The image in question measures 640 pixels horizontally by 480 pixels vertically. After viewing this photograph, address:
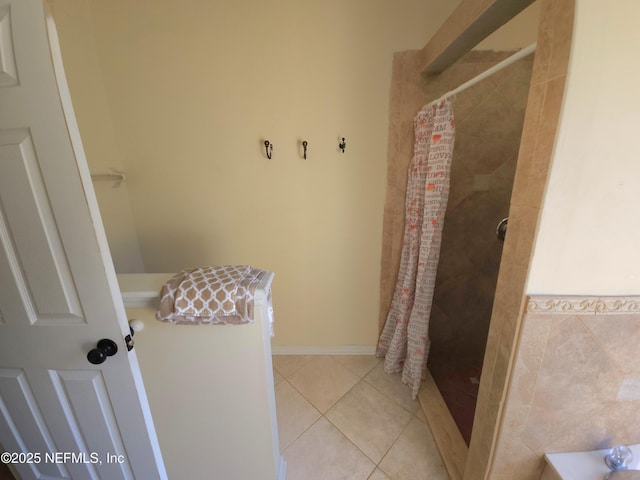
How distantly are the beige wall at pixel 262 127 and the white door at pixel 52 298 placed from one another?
3.48ft

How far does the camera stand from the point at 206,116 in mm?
1561

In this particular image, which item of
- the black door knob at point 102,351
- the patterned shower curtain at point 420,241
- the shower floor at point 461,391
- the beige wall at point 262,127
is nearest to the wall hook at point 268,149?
the beige wall at point 262,127

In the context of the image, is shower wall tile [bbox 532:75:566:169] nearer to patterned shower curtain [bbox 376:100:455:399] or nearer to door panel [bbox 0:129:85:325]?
patterned shower curtain [bbox 376:100:455:399]

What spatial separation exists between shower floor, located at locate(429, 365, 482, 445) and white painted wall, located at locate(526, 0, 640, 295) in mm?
1155

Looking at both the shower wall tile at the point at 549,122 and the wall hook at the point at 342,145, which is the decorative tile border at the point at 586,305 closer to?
the shower wall tile at the point at 549,122

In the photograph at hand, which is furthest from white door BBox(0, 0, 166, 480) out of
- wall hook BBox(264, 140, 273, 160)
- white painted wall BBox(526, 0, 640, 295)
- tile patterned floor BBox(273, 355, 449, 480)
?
white painted wall BBox(526, 0, 640, 295)

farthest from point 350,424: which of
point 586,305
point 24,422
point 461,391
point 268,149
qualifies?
point 268,149

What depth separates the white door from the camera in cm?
58

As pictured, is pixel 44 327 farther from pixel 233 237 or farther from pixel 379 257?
pixel 379 257

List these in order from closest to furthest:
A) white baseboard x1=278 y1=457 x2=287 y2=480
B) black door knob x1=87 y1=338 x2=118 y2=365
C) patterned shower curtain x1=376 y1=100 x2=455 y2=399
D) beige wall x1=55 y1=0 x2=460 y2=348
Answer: black door knob x1=87 y1=338 x2=118 y2=365 → white baseboard x1=278 y1=457 x2=287 y2=480 → patterned shower curtain x1=376 y1=100 x2=455 y2=399 → beige wall x1=55 y1=0 x2=460 y2=348

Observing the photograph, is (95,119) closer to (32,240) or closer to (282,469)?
(32,240)

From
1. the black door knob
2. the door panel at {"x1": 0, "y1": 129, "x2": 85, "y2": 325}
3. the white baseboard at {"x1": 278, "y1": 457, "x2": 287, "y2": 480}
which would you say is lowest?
the white baseboard at {"x1": 278, "y1": 457, "x2": 287, "y2": 480}

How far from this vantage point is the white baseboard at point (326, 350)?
2.00 metres

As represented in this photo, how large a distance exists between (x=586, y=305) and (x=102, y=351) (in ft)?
5.04
